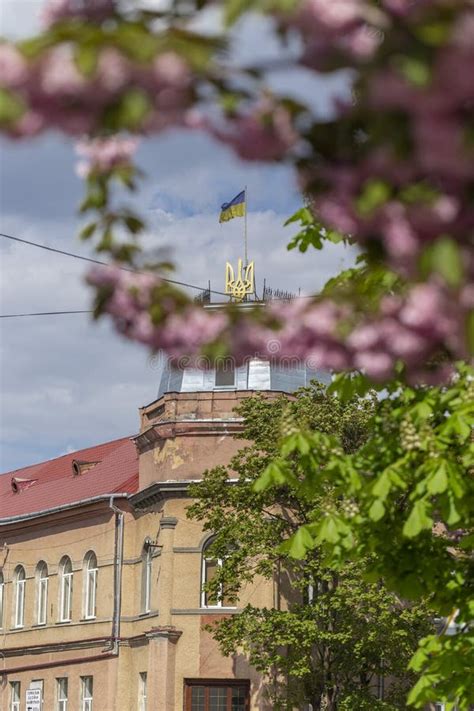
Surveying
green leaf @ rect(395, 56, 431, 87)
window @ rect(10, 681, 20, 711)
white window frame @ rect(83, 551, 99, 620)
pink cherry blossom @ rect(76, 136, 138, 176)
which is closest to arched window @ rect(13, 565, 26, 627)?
window @ rect(10, 681, 20, 711)

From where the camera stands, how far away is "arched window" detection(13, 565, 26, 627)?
43.3 m

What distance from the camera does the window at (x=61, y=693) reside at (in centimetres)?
3922

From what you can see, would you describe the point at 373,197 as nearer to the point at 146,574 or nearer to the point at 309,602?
the point at 309,602

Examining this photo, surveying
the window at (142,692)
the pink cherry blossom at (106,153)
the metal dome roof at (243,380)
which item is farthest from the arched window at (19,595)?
the pink cherry blossom at (106,153)

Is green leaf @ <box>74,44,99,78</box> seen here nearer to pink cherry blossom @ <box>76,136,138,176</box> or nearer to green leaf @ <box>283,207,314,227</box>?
pink cherry blossom @ <box>76,136,138,176</box>

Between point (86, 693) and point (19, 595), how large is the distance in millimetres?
6764

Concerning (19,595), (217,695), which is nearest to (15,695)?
(19,595)

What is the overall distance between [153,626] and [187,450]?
4849 mm

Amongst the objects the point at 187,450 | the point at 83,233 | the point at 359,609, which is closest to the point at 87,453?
the point at 187,450

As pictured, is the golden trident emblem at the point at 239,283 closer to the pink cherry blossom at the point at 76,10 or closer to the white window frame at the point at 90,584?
the white window frame at the point at 90,584

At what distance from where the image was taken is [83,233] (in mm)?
4508

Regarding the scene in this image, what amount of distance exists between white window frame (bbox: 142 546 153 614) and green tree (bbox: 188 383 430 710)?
690 centimetres

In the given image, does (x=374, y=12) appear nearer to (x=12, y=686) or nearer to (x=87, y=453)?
(x=12, y=686)

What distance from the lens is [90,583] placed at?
39.3m
